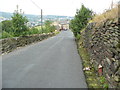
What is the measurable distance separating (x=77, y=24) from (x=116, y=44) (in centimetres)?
2214

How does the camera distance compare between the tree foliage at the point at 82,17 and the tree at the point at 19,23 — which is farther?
the tree foliage at the point at 82,17

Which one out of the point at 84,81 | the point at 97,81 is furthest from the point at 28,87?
the point at 97,81

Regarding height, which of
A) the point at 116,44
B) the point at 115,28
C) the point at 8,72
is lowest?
the point at 8,72

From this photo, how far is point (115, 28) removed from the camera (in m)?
5.15

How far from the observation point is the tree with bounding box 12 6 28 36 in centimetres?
1861

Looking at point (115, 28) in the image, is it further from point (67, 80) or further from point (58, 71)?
point (58, 71)

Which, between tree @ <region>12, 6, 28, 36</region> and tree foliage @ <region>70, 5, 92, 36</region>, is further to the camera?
tree foliage @ <region>70, 5, 92, 36</region>

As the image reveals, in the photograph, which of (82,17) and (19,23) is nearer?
(19,23)

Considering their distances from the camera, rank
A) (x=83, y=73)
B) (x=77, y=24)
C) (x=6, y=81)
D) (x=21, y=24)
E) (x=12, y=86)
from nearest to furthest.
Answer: (x=12, y=86) → (x=6, y=81) → (x=83, y=73) → (x=21, y=24) → (x=77, y=24)

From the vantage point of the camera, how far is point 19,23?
734 inches

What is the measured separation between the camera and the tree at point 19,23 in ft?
61.1

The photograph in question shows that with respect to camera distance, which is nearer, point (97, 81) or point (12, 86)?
point (12, 86)

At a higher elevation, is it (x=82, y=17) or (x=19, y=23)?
(x=82, y=17)

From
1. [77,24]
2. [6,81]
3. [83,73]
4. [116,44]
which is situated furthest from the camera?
[77,24]
